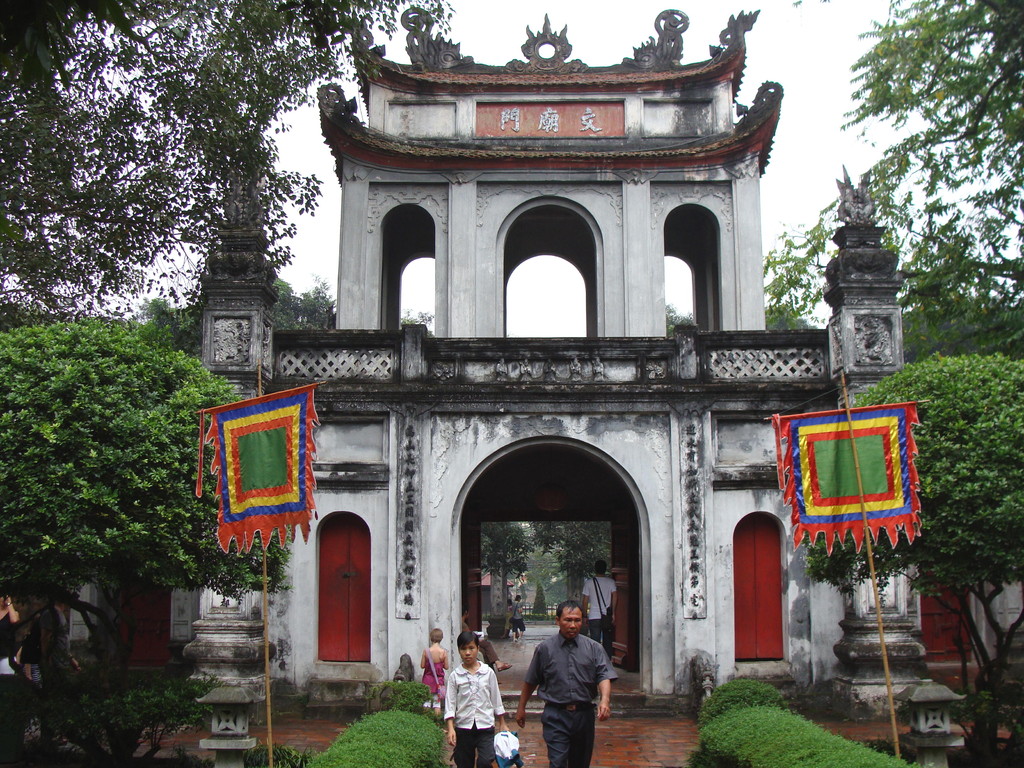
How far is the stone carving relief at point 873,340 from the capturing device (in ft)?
42.2

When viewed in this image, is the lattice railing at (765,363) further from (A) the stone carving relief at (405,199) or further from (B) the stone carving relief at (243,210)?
(B) the stone carving relief at (243,210)

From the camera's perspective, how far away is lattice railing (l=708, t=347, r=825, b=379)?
13.5 m

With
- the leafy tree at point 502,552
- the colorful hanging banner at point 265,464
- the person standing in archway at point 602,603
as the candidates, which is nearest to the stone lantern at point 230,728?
the colorful hanging banner at point 265,464

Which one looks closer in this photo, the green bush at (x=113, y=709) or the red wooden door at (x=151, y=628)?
the green bush at (x=113, y=709)

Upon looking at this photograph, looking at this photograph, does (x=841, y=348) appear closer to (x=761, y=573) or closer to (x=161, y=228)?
(x=761, y=573)

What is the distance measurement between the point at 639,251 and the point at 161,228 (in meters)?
8.05

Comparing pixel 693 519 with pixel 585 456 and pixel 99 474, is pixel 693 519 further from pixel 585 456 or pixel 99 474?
pixel 99 474

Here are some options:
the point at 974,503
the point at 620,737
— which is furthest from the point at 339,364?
the point at 974,503

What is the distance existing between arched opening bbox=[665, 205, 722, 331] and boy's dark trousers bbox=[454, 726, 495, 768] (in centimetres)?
1102

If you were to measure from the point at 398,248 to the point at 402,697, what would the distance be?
34.2ft

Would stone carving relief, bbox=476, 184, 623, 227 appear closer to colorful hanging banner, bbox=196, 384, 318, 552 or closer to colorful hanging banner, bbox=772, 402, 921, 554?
colorful hanging banner, bbox=772, 402, 921, 554

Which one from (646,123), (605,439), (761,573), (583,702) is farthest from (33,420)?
(646,123)

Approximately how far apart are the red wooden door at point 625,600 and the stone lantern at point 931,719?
7525 millimetres

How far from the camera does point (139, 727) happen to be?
30.3 ft
